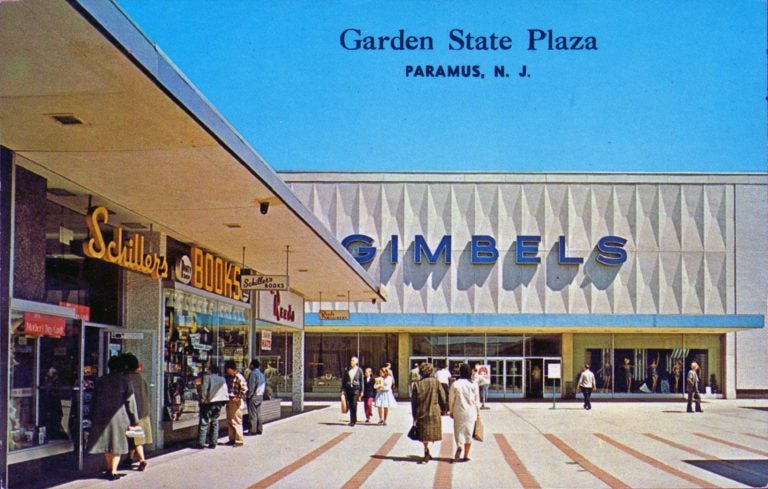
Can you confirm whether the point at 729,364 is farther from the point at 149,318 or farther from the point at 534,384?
the point at 149,318

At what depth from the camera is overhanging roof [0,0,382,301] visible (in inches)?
277

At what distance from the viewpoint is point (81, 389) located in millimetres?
12977

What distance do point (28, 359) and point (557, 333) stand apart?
3108cm

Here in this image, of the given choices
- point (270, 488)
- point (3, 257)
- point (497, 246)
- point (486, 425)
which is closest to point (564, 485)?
point (270, 488)

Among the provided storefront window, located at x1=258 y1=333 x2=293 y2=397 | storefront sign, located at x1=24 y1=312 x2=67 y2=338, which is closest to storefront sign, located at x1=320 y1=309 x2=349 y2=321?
storefront window, located at x1=258 y1=333 x2=293 y2=397

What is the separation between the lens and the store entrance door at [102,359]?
13.1 m

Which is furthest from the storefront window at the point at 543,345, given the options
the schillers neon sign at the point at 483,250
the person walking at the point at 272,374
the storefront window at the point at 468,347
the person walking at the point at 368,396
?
the person walking at the point at 368,396

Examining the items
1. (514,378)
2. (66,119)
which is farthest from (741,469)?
(514,378)

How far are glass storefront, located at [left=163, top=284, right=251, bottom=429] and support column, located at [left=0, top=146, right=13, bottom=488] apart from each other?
582cm

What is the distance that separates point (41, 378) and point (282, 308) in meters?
14.5

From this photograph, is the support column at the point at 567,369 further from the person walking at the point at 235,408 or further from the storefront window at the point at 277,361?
the person walking at the point at 235,408

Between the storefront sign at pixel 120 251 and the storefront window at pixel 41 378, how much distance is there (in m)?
1.03

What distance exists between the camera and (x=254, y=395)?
18.6 metres

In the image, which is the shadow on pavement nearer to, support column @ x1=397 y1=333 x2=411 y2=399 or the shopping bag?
the shopping bag
